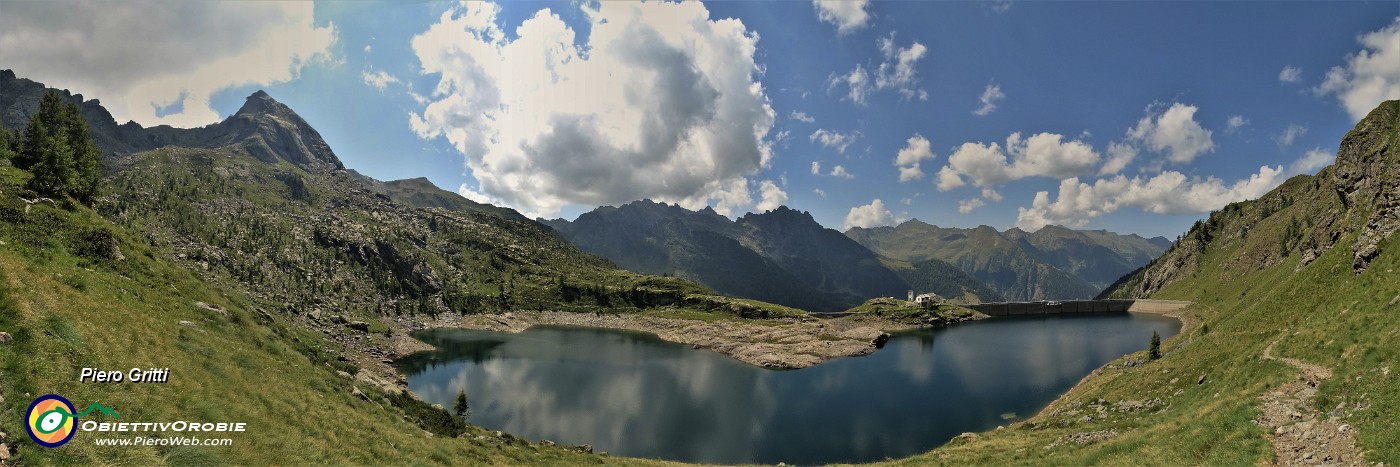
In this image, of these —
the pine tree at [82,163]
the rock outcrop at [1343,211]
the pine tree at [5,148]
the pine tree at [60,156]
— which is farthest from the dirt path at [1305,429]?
the pine tree at [5,148]

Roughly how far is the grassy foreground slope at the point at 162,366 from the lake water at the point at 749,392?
Answer: 3409 cm

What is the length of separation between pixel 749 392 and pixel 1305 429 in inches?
3197

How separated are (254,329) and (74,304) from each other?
1789cm

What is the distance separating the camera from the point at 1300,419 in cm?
2178

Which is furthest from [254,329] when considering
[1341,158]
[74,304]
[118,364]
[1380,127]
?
[1341,158]

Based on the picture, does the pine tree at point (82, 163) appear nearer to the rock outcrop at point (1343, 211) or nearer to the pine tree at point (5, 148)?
the pine tree at point (5, 148)

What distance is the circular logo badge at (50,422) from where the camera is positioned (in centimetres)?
1341

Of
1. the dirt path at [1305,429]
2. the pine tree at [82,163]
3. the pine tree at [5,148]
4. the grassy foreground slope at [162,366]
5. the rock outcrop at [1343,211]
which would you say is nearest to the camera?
the grassy foreground slope at [162,366]

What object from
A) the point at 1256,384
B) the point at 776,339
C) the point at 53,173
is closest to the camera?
the point at 1256,384

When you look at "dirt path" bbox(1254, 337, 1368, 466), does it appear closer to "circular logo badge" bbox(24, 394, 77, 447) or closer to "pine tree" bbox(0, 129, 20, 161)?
"circular logo badge" bbox(24, 394, 77, 447)

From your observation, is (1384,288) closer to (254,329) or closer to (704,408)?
(704,408)

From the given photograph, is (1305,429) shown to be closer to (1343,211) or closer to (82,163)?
(82,163)

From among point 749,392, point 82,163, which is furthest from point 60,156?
point 749,392

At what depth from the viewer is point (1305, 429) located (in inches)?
792
